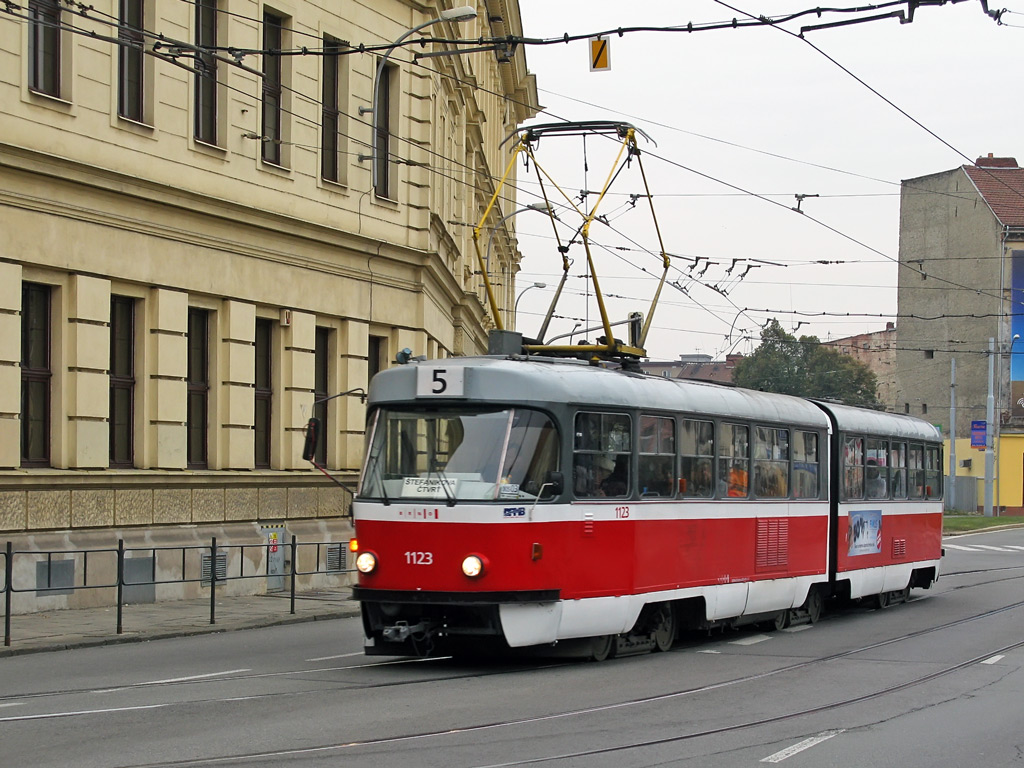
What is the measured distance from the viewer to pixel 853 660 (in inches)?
572

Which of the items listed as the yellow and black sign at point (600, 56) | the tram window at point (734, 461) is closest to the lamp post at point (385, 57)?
the yellow and black sign at point (600, 56)

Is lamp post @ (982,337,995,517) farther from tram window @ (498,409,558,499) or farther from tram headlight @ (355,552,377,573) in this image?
tram headlight @ (355,552,377,573)

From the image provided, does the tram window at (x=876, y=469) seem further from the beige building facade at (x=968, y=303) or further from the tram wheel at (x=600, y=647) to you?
the beige building facade at (x=968, y=303)

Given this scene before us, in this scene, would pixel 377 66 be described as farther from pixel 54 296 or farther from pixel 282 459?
pixel 54 296

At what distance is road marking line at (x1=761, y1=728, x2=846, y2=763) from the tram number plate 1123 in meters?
4.52

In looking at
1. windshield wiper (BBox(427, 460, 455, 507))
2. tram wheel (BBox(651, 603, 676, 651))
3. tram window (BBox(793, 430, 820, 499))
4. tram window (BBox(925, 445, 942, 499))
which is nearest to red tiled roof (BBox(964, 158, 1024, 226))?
tram window (BBox(925, 445, 942, 499))

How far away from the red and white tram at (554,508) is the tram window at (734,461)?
0.08 ft

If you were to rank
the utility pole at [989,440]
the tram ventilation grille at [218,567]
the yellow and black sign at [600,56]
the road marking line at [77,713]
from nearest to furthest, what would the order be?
the road marking line at [77,713]
the yellow and black sign at [600,56]
the tram ventilation grille at [218,567]
the utility pole at [989,440]

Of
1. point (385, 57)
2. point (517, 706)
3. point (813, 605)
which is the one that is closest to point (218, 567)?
point (385, 57)

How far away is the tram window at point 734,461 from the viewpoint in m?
15.9

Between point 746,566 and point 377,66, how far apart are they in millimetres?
14511

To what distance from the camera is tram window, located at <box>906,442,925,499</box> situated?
73.3 feet

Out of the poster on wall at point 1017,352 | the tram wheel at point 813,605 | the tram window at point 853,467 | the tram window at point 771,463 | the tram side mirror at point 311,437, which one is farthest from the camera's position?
the poster on wall at point 1017,352

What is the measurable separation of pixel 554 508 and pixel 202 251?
11.4 m
